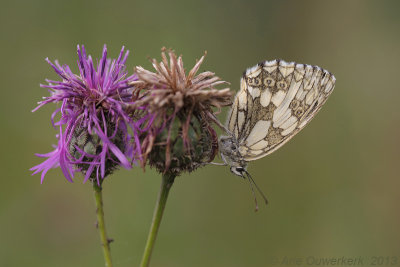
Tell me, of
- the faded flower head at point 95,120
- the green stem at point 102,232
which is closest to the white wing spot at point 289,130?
the faded flower head at point 95,120

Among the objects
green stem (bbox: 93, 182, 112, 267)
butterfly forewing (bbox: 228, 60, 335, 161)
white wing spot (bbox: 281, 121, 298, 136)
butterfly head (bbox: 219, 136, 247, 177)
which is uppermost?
butterfly forewing (bbox: 228, 60, 335, 161)

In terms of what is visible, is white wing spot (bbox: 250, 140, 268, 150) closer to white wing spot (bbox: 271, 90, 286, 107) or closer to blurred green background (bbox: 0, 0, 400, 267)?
white wing spot (bbox: 271, 90, 286, 107)

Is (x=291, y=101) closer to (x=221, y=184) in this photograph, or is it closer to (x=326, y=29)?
(x=221, y=184)

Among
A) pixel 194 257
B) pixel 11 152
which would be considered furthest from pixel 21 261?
pixel 194 257

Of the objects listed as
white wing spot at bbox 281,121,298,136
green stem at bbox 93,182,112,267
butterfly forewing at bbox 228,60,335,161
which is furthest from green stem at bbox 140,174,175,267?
white wing spot at bbox 281,121,298,136

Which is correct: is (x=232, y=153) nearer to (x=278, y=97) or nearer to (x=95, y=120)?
(x=278, y=97)
